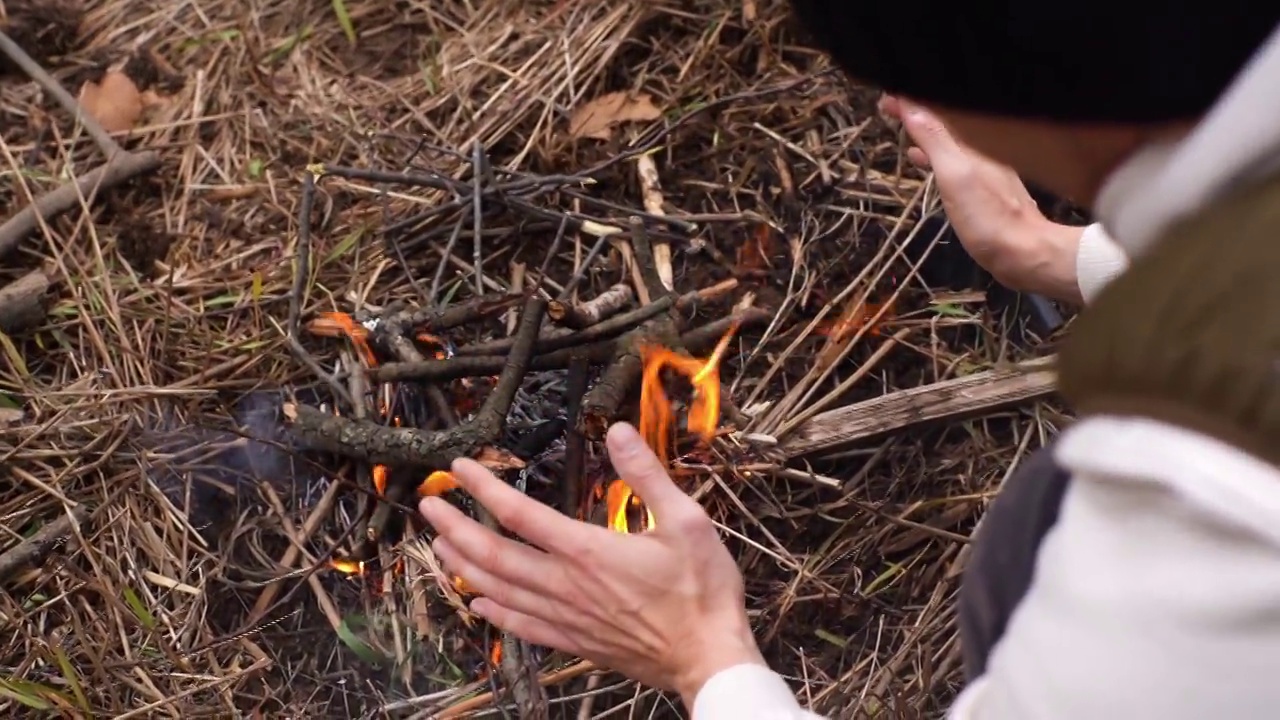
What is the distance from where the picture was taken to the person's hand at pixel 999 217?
6.18 ft

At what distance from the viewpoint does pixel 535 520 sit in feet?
4.99

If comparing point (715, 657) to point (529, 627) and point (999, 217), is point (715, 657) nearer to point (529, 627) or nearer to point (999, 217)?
point (529, 627)

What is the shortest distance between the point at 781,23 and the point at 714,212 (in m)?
0.67

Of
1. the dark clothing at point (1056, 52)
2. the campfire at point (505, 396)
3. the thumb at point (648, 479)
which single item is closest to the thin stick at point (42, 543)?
the campfire at point (505, 396)

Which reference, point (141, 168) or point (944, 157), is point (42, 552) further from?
point (944, 157)

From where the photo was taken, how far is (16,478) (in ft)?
7.81

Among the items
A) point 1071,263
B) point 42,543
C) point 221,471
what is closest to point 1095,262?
point 1071,263

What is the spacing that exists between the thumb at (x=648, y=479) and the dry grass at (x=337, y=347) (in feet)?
2.25

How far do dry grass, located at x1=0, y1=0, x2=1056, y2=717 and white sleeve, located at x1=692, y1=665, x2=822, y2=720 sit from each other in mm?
714

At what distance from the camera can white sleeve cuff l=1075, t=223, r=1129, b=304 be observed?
1.80 meters

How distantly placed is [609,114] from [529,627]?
1.63 m

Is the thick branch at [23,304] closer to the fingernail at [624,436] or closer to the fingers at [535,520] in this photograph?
the fingers at [535,520]

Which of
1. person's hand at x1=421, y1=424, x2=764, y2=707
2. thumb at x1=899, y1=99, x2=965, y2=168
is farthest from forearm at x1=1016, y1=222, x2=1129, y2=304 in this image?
person's hand at x1=421, y1=424, x2=764, y2=707

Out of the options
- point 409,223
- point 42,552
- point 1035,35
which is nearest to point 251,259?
point 409,223
